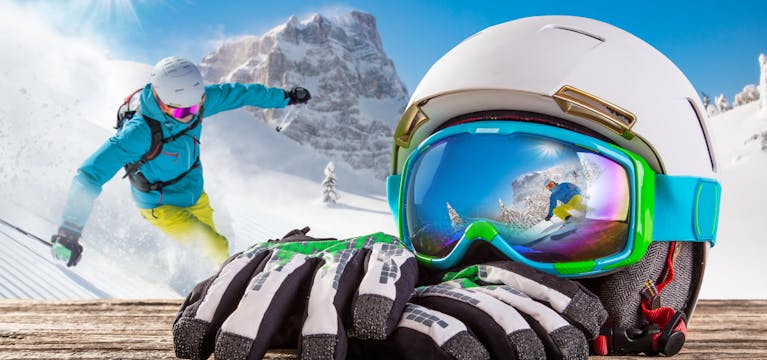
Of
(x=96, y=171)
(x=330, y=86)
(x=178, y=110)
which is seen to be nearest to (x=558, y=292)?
(x=96, y=171)

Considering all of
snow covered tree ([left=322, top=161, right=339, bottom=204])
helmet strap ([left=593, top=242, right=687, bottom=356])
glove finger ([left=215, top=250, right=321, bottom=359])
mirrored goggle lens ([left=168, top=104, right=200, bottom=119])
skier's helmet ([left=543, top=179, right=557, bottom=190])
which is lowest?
snow covered tree ([left=322, top=161, right=339, bottom=204])

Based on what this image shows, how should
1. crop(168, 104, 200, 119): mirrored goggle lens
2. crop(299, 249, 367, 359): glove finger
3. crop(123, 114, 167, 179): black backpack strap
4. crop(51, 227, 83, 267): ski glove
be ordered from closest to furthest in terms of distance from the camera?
1. crop(299, 249, 367, 359): glove finger
2. crop(51, 227, 83, 267): ski glove
3. crop(123, 114, 167, 179): black backpack strap
4. crop(168, 104, 200, 119): mirrored goggle lens

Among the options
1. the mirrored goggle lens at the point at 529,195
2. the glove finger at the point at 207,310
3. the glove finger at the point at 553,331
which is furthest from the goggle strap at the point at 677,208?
the glove finger at the point at 207,310

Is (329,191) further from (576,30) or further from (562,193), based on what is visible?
(562,193)

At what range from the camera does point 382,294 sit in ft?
3.44

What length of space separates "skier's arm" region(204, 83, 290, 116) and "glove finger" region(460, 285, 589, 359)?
192 inches

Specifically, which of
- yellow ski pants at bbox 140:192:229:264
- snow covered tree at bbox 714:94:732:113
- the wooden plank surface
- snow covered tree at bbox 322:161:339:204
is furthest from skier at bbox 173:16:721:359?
snow covered tree at bbox 714:94:732:113

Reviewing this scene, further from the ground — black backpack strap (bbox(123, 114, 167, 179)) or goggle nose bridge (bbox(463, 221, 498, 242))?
black backpack strap (bbox(123, 114, 167, 179))

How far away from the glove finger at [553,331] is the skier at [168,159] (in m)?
4.30

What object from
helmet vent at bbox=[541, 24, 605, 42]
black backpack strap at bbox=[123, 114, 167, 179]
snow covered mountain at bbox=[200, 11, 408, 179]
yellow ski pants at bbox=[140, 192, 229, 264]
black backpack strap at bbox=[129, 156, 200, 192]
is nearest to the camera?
helmet vent at bbox=[541, 24, 605, 42]

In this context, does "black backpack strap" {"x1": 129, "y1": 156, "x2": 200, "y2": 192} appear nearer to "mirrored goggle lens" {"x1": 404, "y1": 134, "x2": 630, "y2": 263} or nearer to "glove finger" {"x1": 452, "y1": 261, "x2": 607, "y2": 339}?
"mirrored goggle lens" {"x1": 404, "y1": 134, "x2": 630, "y2": 263}

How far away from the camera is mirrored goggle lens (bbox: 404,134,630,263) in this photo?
1.53 m

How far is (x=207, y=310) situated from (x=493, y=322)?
51cm

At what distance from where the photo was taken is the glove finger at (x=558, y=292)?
3.96 feet
